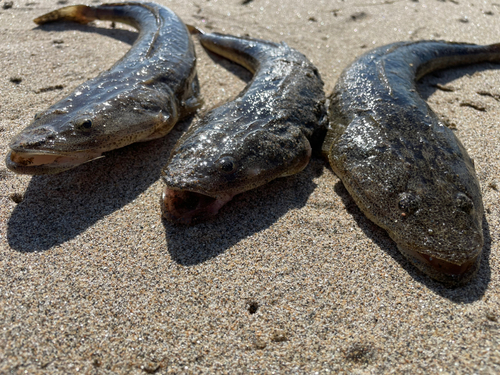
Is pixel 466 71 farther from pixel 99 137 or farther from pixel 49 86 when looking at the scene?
pixel 49 86

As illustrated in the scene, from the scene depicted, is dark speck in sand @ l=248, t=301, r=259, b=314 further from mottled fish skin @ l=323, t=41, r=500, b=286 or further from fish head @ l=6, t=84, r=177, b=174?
fish head @ l=6, t=84, r=177, b=174

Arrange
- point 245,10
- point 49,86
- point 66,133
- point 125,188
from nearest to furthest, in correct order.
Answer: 1. point 66,133
2. point 125,188
3. point 49,86
4. point 245,10

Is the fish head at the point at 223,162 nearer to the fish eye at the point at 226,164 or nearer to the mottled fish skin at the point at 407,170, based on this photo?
the fish eye at the point at 226,164

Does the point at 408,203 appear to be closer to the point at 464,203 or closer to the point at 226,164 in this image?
the point at 464,203

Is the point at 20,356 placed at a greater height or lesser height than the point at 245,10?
lesser

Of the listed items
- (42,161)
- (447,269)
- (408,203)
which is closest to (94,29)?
(42,161)

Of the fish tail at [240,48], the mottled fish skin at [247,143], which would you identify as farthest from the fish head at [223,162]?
the fish tail at [240,48]

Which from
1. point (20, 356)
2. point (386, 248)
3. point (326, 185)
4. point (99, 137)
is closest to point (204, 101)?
point (99, 137)

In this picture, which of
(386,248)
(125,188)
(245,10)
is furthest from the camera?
(245,10)
